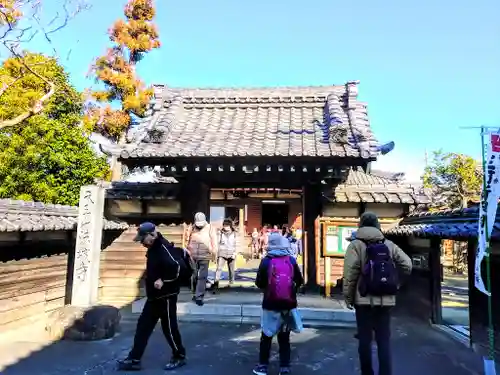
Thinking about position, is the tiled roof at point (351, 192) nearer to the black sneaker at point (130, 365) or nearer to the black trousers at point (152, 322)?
the black trousers at point (152, 322)

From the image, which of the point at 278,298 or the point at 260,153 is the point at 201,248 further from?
the point at 278,298

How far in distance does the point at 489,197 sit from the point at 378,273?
5.58 ft

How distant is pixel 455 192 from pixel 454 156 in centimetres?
364

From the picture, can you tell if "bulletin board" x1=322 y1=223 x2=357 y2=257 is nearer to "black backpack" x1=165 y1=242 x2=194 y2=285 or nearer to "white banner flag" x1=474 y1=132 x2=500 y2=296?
"white banner flag" x1=474 y1=132 x2=500 y2=296

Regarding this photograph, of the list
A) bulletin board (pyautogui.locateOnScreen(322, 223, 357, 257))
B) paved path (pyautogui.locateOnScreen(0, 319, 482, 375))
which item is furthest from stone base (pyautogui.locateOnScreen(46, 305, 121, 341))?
bulletin board (pyautogui.locateOnScreen(322, 223, 357, 257))

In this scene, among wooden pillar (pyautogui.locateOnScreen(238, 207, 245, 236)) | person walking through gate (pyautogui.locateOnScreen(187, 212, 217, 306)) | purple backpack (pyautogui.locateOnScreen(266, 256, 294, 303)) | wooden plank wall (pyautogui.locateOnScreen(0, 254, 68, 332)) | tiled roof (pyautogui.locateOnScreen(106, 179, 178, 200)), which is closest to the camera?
purple backpack (pyautogui.locateOnScreen(266, 256, 294, 303))

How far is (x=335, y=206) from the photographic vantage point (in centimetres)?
949

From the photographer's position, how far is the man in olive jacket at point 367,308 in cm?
416

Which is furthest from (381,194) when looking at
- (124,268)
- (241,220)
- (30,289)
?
(241,220)

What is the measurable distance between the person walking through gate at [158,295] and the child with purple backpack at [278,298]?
1070mm

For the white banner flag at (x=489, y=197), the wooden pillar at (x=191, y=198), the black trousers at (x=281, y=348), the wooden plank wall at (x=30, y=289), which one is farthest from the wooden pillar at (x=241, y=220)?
the white banner flag at (x=489, y=197)

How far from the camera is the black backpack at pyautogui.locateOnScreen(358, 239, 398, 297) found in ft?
13.4

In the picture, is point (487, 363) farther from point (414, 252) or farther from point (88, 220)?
point (88, 220)

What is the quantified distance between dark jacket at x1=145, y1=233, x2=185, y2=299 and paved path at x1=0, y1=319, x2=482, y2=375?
101 cm
